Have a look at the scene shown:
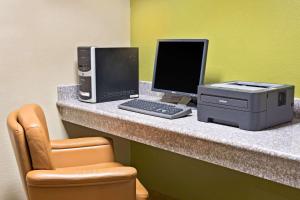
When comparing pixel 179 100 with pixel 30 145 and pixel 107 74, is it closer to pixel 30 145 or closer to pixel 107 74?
pixel 107 74

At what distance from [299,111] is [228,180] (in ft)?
2.19

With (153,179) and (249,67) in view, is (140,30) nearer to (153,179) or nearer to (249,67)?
(249,67)

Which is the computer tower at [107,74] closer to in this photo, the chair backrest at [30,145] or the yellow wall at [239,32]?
the yellow wall at [239,32]

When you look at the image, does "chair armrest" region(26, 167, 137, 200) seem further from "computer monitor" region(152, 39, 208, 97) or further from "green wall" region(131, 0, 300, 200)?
"green wall" region(131, 0, 300, 200)

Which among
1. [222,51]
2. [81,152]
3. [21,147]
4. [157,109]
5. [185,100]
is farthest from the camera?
[185,100]

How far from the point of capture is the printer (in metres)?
1.63

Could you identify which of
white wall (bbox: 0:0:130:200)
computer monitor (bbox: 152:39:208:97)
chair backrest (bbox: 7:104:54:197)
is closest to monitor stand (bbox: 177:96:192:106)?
computer monitor (bbox: 152:39:208:97)

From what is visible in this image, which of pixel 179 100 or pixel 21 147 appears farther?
pixel 179 100

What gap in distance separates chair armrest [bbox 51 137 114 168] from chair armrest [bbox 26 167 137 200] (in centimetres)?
54

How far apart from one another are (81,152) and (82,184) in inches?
23.0

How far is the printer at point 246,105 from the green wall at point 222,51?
25 centimetres

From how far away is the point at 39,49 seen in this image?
91.8 inches

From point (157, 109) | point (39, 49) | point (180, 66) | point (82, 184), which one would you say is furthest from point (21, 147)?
point (180, 66)

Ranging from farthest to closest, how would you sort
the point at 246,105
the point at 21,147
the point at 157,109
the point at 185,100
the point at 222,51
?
1. the point at 185,100
2. the point at 222,51
3. the point at 157,109
4. the point at 246,105
5. the point at 21,147
